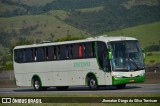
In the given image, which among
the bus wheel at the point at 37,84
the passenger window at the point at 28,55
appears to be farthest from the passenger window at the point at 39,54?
the bus wheel at the point at 37,84

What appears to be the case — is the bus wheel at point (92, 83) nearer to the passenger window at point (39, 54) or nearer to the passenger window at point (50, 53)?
the passenger window at point (50, 53)

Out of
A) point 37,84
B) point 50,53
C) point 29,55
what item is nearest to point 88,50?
point 50,53

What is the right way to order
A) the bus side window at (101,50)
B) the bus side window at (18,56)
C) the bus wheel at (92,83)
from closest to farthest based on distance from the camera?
1. the bus side window at (101,50)
2. the bus wheel at (92,83)
3. the bus side window at (18,56)

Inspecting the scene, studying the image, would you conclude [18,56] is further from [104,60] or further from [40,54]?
[104,60]

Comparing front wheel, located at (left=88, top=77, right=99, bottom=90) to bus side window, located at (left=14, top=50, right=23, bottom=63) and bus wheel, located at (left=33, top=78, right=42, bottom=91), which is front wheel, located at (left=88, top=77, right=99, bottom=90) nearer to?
bus wheel, located at (left=33, top=78, right=42, bottom=91)

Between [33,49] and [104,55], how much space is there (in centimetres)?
791

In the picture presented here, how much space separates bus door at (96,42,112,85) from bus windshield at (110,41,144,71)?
1.51 feet

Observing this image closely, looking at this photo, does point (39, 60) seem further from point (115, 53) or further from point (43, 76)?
point (115, 53)

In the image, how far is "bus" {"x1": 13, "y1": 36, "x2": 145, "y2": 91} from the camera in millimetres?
36281

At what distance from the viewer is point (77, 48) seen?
1524 inches

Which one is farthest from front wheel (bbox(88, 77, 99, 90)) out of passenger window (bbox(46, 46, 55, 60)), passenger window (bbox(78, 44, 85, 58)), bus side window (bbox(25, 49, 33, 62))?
bus side window (bbox(25, 49, 33, 62))

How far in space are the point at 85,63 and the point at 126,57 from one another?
3.08m

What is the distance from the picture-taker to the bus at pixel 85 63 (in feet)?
119


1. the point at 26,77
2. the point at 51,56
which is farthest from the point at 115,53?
the point at 26,77
